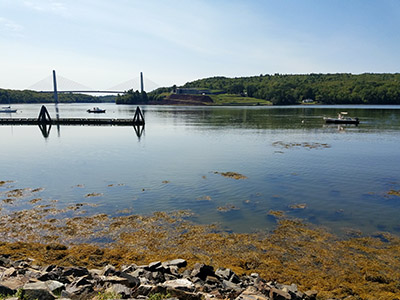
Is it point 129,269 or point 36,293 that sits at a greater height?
point 36,293

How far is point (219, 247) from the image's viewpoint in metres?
16.3

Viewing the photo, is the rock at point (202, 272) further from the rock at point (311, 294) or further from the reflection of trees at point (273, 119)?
the reflection of trees at point (273, 119)

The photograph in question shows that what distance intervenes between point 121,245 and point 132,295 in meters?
7.03

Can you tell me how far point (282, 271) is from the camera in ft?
45.6

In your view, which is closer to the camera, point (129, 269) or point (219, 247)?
point (129, 269)

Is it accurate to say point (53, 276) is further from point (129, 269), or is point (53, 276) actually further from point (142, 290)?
point (142, 290)

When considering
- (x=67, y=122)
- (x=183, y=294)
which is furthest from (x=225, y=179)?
(x=67, y=122)

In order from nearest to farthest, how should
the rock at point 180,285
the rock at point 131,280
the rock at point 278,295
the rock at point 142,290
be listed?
the rock at point 142,290 → the rock at point 180,285 → the rock at point 278,295 → the rock at point 131,280

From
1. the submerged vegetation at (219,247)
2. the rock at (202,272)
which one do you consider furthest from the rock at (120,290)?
the submerged vegetation at (219,247)

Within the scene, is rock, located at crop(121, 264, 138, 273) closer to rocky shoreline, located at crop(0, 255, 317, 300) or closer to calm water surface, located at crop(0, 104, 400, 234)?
rocky shoreline, located at crop(0, 255, 317, 300)

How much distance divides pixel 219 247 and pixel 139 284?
6286 mm

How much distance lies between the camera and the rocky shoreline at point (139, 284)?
9.59 meters

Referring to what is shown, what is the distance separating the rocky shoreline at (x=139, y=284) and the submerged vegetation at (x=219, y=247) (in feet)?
4.50

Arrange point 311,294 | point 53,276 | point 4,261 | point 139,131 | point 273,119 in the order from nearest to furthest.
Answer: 1. point 53,276
2. point 311,294
3. point 4,261
4. point 139,131
5. point 273,119
